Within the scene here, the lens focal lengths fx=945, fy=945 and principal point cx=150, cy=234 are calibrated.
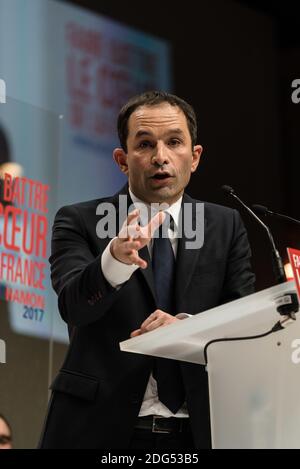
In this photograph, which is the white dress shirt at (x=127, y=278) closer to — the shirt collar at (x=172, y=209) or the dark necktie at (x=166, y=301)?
the dark necktie at (x=166, y=301)

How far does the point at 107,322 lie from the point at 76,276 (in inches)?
6.5

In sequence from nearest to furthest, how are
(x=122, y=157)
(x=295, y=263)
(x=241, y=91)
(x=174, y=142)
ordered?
(x=295, y=263) → (x=174, y=142) → (x=122, y=157) → (x=241, y=91)

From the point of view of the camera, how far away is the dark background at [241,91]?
5.85 meters

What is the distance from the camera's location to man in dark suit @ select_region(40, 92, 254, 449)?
2.46m

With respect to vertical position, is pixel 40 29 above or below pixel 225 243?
above

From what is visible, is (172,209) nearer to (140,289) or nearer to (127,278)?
(140,289)

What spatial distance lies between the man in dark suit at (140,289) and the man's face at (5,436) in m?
0.93

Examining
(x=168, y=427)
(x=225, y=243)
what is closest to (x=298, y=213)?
(x=225, y=243)

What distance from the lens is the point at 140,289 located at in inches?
103

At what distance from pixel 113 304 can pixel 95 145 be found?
296 cm

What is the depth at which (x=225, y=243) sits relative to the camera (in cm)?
282

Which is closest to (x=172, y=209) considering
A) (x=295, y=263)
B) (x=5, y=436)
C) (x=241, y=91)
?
(x=295, y=263)

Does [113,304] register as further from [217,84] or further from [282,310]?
[217,84]

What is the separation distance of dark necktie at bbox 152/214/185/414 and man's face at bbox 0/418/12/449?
3.59 feet
